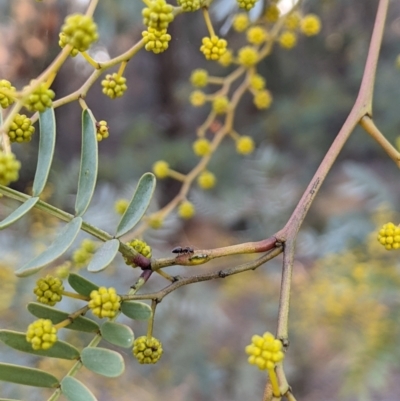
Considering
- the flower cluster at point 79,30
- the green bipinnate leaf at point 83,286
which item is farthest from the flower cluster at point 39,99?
the green bipinnate leaf at point 83,286

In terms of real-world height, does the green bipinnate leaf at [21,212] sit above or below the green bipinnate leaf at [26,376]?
above

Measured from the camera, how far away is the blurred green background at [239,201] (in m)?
1.13

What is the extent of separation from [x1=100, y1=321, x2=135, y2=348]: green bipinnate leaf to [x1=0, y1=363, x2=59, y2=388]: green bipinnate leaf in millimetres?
68

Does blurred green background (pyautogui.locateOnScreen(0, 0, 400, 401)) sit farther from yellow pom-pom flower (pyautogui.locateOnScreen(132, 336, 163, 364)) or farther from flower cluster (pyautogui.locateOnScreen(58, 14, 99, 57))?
flower cluster (pyautogui.locateOnScreen(58, 14, 99, 57))

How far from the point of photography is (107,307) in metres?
0.41

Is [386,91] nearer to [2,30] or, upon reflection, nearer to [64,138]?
[64,138]

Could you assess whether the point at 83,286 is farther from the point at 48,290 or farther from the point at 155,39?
the point at 155,39

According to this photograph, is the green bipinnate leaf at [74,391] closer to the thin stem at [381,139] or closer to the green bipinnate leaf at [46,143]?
the green bipinnate leaf at [46,143]

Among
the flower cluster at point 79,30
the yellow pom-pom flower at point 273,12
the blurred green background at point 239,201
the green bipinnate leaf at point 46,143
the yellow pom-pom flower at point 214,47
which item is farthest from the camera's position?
the blurred green background at point 239,201

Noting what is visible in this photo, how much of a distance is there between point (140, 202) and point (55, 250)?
0.10 m

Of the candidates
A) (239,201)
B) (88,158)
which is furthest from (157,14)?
(239,201)

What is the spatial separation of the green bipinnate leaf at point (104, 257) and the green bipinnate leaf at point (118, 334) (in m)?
0.06

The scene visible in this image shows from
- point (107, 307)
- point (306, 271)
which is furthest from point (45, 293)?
point (306, 271)

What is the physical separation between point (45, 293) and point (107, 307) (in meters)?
0.07
